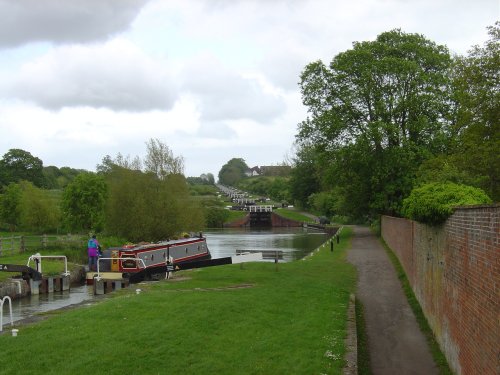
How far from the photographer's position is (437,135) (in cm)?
3416

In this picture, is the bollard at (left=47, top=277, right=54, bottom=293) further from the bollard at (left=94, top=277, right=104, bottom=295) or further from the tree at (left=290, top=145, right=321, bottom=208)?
the tree at (left=290, top=145, right=321, bottom=208)

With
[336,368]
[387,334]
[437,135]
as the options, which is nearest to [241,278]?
[387,334]

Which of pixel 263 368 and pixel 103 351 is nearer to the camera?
pixel 263 368

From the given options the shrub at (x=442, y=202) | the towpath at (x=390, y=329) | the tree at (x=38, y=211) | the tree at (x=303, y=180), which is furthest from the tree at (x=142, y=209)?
the tree at (x=303, y=180)

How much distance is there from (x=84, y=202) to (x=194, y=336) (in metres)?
40.0

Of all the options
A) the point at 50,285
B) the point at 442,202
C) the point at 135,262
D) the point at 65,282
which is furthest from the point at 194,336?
the point at 65,282

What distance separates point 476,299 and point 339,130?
3146 centimetres

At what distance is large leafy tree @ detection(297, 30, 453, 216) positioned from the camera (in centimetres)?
3475

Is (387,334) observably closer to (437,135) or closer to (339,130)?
(437,135)

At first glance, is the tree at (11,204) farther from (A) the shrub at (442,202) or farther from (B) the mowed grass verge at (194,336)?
(A) the shrub at (442,202)

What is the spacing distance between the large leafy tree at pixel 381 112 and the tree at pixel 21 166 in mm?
70846

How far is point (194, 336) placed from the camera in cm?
1040

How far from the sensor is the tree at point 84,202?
47.3 metres

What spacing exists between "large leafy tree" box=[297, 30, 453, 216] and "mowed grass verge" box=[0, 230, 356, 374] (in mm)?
20295
